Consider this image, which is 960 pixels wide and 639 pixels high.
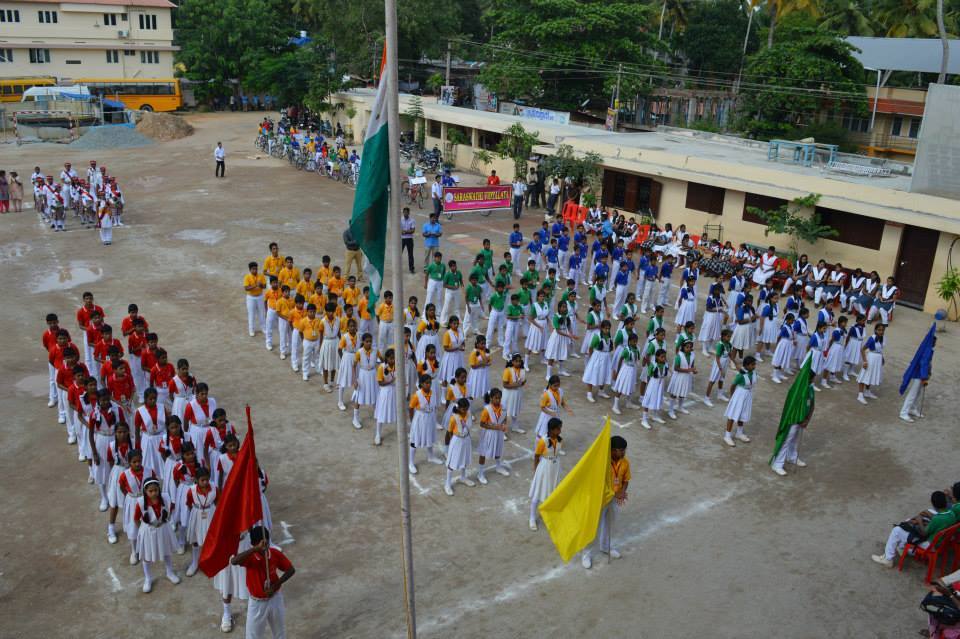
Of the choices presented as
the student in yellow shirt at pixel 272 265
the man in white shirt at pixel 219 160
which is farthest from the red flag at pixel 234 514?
the man in white shirt at pixel 219 160

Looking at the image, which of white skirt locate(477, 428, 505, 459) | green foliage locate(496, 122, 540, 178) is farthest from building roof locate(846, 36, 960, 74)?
white skirt locate(477, 428, 505, 459)

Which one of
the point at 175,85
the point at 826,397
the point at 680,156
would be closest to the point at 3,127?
the point at 175,85

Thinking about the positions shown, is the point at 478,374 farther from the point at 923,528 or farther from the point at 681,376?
the point at 923,528

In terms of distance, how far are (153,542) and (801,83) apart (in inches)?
1383

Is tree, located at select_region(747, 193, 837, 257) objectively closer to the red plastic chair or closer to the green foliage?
the green foliage

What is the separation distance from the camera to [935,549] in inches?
361

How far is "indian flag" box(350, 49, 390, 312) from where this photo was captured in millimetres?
6215

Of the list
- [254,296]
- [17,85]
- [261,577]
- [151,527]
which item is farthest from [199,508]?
[17,85]

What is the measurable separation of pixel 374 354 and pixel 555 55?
30.3 metres

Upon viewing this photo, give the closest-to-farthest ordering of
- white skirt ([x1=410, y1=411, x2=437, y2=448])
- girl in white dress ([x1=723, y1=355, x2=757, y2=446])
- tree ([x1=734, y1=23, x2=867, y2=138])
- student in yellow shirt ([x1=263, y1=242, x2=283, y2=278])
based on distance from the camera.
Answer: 1. white skirt ([x1=410, y1=411, x2=437, y2=448])
2. girl in white dress ([x1=723, y1=355, x2=757, y2=446])
3. student in yellow shirt ([x1=263, y1=242, x2=283, y2=278])
4. tree ([x1=734, y1=23, x2=867, y2=138])

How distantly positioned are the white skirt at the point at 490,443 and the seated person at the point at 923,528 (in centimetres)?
470

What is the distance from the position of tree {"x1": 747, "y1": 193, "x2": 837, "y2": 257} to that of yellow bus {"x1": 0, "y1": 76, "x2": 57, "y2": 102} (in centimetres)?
4098

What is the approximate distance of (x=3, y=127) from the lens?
41.9 metres

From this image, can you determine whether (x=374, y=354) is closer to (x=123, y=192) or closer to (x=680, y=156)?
(x=680, y=156)
